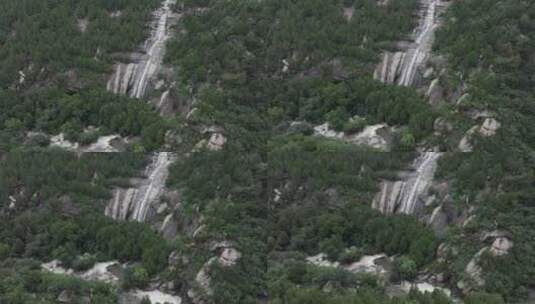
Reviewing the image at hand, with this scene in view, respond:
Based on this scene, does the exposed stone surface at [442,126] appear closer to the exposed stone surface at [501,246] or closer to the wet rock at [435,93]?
the wet rock at [435,93]

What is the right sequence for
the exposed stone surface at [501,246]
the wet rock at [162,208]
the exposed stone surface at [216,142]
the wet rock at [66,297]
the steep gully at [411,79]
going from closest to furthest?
1. the exposed stone surface at [501,246]
2. the wet rock at [66,297]
3. the steep gully at [411,79]
4. the wet rock at [162,208]
5. the exposed stone surface at [216,142]

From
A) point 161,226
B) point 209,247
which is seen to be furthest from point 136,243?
point 209,247

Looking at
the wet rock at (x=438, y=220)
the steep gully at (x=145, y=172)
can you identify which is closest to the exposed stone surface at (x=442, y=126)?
the wet rock at (x=438, y=220)

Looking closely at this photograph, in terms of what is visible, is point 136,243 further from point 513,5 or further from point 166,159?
point 513,5

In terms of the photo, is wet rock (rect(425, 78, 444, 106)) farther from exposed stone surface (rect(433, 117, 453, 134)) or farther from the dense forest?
the dense forest

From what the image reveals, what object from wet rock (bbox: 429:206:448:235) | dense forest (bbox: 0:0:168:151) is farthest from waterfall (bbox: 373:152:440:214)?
dense forest (bbox: 0:0:168:151)

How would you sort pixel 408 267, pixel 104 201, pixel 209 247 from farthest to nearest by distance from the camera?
pixel 104 201
pixel 209 247
pixel 408 267
